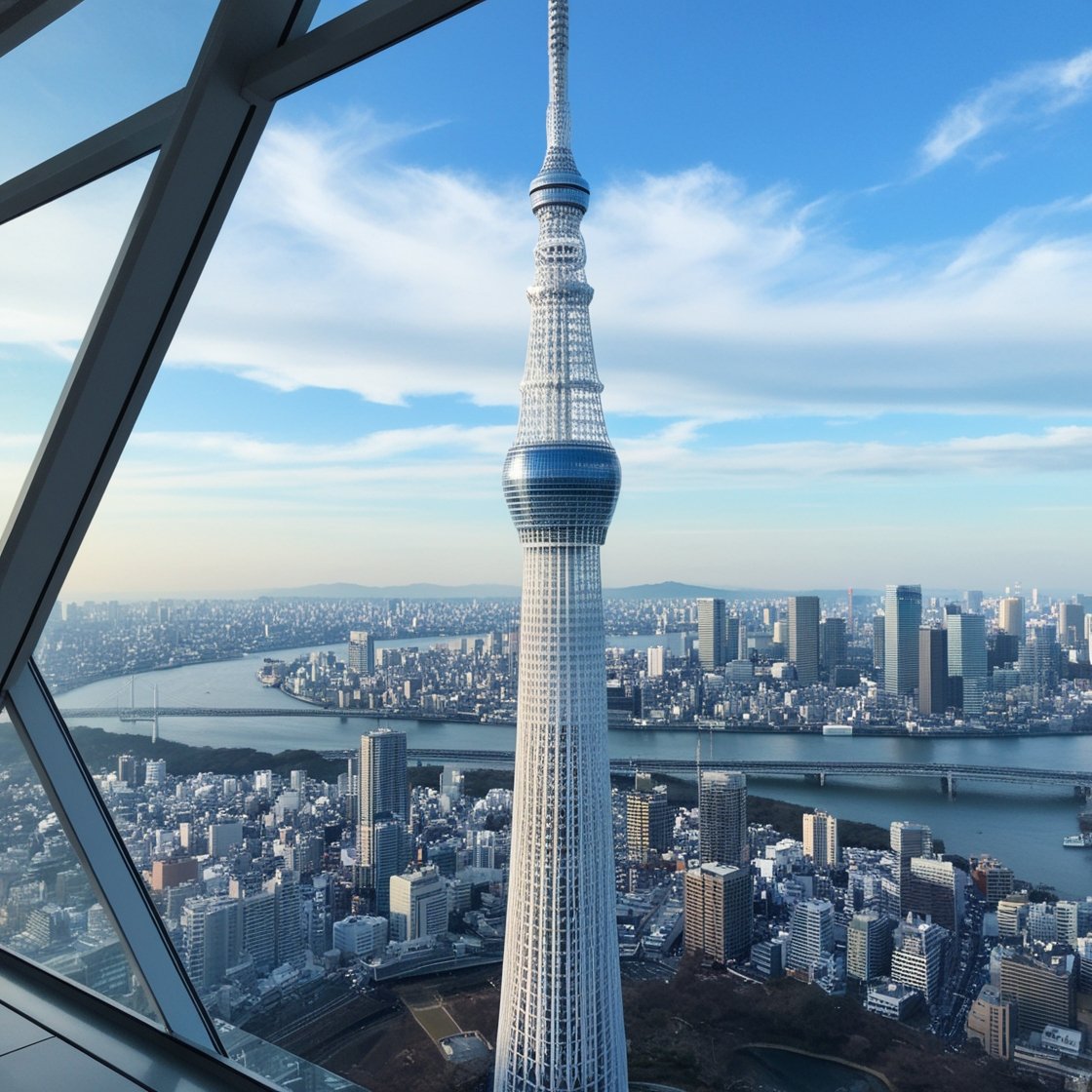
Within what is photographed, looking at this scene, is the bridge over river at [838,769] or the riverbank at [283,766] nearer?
the riverbank at [283,766]

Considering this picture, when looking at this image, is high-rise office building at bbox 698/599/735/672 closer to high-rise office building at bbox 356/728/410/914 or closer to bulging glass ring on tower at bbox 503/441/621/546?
high-rise office building at bbox 356/728/410/914

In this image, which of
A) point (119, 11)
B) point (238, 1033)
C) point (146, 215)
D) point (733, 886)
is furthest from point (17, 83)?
point (733, 886)

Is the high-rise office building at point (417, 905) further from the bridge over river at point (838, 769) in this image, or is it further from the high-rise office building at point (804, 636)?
the high-rise office building at point (804, 636)

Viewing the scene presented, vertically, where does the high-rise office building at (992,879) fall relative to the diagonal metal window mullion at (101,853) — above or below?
below

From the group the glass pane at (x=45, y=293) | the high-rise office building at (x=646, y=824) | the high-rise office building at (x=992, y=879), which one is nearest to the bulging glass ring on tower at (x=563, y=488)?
the high-rise office building at (x=646, y=824)

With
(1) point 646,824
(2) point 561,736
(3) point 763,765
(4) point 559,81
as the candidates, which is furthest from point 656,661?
(4) point 559,81

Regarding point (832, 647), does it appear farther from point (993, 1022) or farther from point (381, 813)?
point (381, 813)

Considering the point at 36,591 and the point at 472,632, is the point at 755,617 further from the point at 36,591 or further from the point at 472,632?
the point at 36,591
